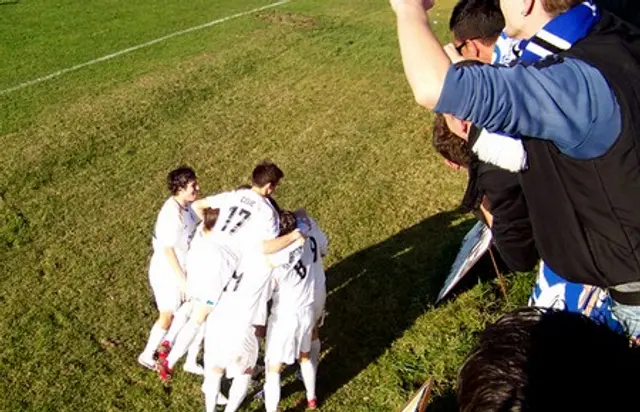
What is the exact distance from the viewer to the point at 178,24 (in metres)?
17.2

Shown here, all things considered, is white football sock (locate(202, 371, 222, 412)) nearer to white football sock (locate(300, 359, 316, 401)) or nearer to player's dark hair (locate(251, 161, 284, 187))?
white football sock (locate(300, 359, 316, 401))

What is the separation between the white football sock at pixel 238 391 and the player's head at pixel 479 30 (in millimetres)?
3152

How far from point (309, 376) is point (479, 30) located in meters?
3.23

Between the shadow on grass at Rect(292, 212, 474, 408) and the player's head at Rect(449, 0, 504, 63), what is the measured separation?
3431 mm

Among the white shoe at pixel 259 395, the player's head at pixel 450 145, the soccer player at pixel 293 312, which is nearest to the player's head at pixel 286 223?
the soccer player at pixel 293 312

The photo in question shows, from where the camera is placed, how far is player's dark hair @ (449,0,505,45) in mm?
4461

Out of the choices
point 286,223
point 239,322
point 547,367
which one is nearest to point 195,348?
point 239,322

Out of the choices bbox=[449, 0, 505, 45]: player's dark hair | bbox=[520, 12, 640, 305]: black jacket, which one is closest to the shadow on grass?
→ bbox=[449, 0, 505, 45]: player's dark hair

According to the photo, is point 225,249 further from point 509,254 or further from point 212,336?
point 509,254

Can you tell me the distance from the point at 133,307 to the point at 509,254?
509cm

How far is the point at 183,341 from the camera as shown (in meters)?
6.50

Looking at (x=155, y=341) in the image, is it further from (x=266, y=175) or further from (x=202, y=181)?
(x=202, y=181)

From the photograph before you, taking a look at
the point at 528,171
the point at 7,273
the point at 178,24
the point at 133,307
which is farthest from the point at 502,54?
the point at 178,24

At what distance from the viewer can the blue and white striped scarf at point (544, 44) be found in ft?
7.84
